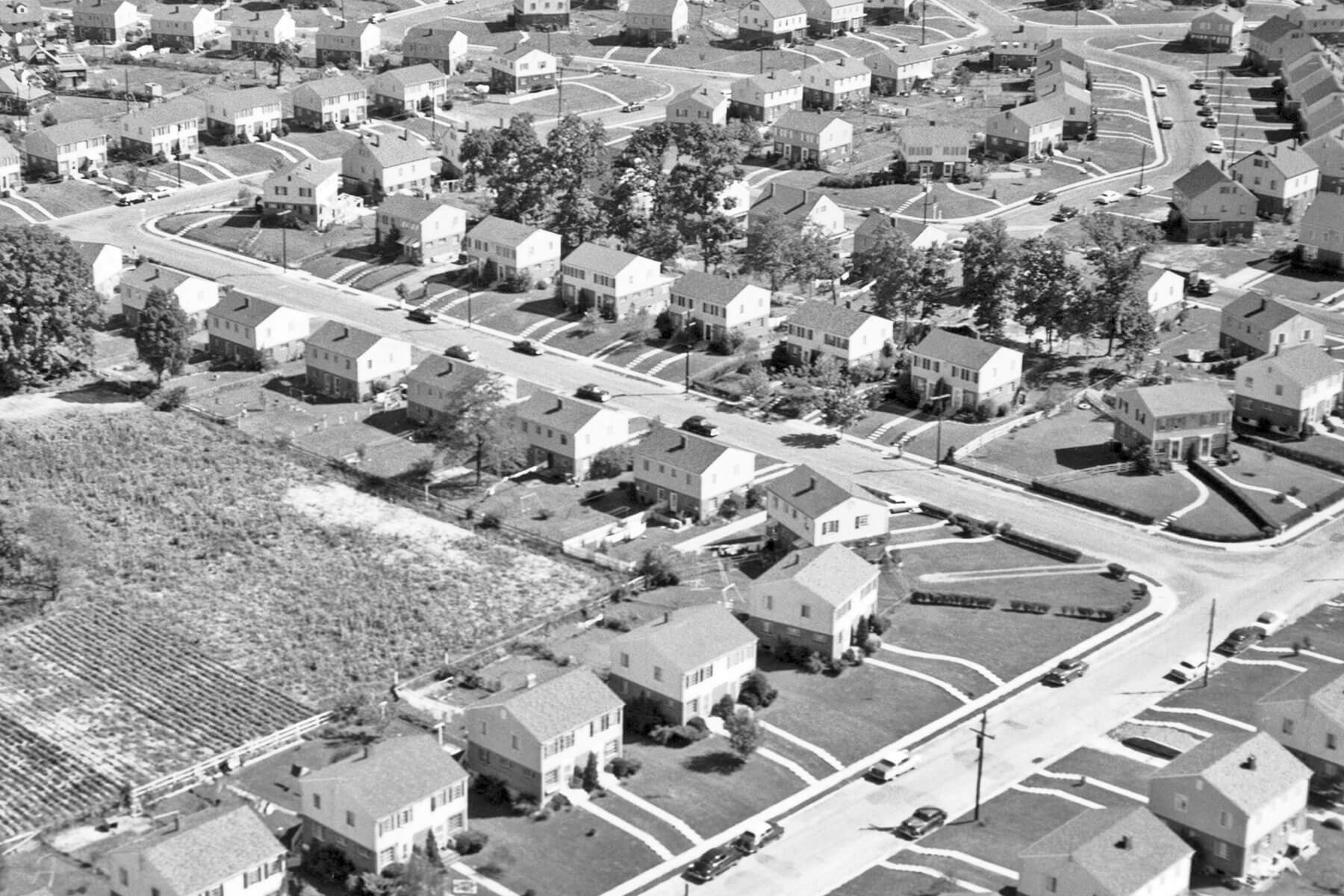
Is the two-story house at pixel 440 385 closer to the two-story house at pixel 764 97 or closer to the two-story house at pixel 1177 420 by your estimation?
the two-story house at pixel 1177 420

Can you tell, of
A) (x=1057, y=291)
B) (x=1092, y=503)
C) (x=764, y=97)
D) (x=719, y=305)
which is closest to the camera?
(x=1092, y=503)

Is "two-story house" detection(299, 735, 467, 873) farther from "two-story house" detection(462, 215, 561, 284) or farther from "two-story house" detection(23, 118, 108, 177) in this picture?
"two-story house" detection(23, 118, 108, 177)

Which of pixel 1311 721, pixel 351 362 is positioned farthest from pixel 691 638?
pixel 351 362

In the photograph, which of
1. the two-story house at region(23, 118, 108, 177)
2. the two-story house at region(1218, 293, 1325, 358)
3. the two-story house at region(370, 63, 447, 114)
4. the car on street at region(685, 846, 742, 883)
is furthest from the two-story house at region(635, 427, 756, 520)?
the two-story house at region(370, 63, 447, 114)

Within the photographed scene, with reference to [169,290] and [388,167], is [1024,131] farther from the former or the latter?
[169,290]

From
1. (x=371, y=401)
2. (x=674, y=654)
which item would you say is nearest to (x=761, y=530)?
(x=674, y=654)

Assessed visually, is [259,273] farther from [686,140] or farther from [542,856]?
[542,856]
